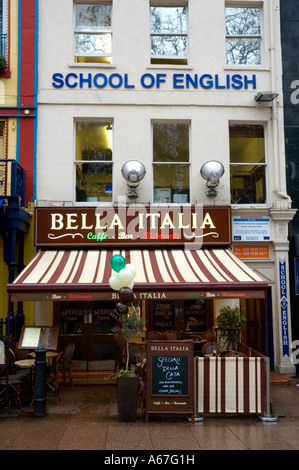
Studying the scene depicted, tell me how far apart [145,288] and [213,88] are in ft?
20.7

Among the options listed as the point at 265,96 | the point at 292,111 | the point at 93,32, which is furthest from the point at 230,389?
the point at 93,32

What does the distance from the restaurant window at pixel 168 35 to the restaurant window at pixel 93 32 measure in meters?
1.24

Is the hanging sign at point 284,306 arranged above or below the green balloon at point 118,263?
below

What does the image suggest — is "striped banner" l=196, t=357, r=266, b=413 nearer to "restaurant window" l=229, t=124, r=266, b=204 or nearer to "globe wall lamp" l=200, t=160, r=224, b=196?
"globe wall lamp" l=200, t=160, r=224, b=196

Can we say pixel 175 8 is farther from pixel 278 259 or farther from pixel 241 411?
pixel 241 411

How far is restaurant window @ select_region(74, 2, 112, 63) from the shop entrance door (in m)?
6.70

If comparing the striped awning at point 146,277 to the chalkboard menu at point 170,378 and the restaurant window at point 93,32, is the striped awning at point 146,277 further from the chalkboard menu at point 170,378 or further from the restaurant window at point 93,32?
the restaurant window at point 93,32

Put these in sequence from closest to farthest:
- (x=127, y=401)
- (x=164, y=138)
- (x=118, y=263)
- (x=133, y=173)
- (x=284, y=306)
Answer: (x=127, y=401)
(x=118, y=263)
(x=133, y=173)
(x=284, y=306)
(x=164, y=138)

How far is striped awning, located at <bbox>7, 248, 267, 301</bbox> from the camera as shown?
→ 371 inches

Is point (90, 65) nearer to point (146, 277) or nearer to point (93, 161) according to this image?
point (93, 161)

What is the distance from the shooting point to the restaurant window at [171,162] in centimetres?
1261

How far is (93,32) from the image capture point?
504 inches

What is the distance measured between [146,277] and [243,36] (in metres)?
7.67

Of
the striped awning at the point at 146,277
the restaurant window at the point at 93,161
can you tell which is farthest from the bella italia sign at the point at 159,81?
the striped awning at the point at 146,277
